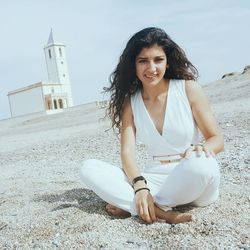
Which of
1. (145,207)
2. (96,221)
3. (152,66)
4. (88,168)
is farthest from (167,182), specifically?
(152,66)

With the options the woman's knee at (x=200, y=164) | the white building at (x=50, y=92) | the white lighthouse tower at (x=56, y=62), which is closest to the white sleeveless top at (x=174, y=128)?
the woman's knee at (x=200, y=164)

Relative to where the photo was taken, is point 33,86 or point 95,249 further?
point 33,86

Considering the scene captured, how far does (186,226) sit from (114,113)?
119cm

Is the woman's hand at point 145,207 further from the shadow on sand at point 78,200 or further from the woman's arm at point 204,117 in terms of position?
the woman's arm at point 204,117

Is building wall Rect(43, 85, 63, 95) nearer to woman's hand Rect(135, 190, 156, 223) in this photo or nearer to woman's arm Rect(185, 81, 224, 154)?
woman's arm Rect(185, 81, 224, 154)

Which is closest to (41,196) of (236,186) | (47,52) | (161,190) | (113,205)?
(113,205)

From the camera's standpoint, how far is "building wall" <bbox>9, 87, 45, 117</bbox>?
5122 centimetres

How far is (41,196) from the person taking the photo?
3.93 meters

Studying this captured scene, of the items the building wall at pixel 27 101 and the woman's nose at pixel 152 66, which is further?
the building wall at pixel 27 101

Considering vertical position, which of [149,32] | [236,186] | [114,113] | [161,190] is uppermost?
[149,32]

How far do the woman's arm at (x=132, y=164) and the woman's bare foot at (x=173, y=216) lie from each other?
0.07m

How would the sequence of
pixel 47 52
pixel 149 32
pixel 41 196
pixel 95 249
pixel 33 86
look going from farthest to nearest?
pixel 47 52 → pixel 33 86 → pixel 41 196 → pixel 149 32 → pixel 95 249

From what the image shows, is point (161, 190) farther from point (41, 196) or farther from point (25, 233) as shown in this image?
point (41, 196)

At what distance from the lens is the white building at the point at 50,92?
167ft
